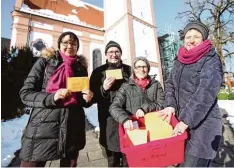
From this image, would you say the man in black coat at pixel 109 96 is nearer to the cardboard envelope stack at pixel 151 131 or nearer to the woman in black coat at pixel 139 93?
the woman in black coat at pixel 139 93

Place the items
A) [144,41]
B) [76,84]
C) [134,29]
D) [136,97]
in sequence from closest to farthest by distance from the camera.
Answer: [76,84], [136,97], [134,29], [144,41]

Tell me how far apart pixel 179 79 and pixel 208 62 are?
12.1 inches

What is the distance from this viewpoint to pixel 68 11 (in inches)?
839

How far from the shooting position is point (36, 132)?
6.36 feet

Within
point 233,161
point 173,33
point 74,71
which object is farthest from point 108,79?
point 173,33

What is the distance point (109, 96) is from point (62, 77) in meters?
0.77

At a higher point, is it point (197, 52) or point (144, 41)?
point (144, 41)

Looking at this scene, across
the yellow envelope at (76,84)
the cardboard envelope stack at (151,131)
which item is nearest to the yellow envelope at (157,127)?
the cardboard envelope stack at (151,131)

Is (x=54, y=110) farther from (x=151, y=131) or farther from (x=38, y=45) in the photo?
(x=38, y=45)

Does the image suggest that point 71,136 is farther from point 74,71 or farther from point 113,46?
point 113,46

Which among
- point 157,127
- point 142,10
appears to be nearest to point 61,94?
point 157,127

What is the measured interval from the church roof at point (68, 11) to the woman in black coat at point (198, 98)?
18.5 metres

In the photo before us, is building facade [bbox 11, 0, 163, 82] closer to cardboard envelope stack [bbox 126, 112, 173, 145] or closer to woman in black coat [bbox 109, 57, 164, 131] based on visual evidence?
woman in black coat [bbox 109, 57, 164, 131]

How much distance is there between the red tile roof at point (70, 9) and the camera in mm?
19367
